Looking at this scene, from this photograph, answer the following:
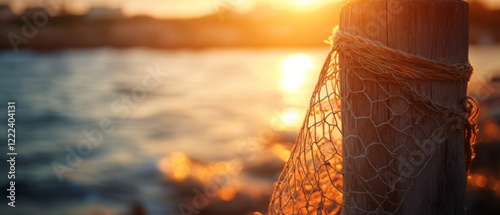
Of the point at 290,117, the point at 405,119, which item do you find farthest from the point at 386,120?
the point at 290,117

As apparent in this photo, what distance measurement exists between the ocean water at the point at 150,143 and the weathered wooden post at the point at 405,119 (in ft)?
23.7

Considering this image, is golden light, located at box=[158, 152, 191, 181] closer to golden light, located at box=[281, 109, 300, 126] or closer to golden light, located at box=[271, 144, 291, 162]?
golden light, located at box=[271, 144, 291, 162]

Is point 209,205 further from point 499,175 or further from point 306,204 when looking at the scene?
point 306,204

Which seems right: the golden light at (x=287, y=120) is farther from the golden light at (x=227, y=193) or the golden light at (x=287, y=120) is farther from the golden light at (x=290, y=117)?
the golden light at (x=227, y=193)

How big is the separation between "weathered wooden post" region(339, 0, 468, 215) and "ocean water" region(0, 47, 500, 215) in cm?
723

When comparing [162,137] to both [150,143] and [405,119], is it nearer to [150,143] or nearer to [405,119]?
[150,143]

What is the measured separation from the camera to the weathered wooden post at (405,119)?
7.27ft

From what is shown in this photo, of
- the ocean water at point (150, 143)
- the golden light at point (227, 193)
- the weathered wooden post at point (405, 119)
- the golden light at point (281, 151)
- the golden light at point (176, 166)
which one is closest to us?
the weathered wooden post at point (405, 119)

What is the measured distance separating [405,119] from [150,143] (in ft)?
54.6

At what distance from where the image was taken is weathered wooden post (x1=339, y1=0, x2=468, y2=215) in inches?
87.3

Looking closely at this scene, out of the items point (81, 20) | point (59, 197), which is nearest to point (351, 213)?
point (59, 197)

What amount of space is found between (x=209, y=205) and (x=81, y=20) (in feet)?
206

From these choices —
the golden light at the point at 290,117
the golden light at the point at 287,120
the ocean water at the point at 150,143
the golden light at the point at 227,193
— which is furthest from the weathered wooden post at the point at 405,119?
the golden light at the point at 290,117

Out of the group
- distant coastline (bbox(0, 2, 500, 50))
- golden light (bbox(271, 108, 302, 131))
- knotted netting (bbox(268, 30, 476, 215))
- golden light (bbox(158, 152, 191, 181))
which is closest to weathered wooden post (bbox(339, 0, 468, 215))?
knotted netting (bbox(268, 30, 476, 215))
